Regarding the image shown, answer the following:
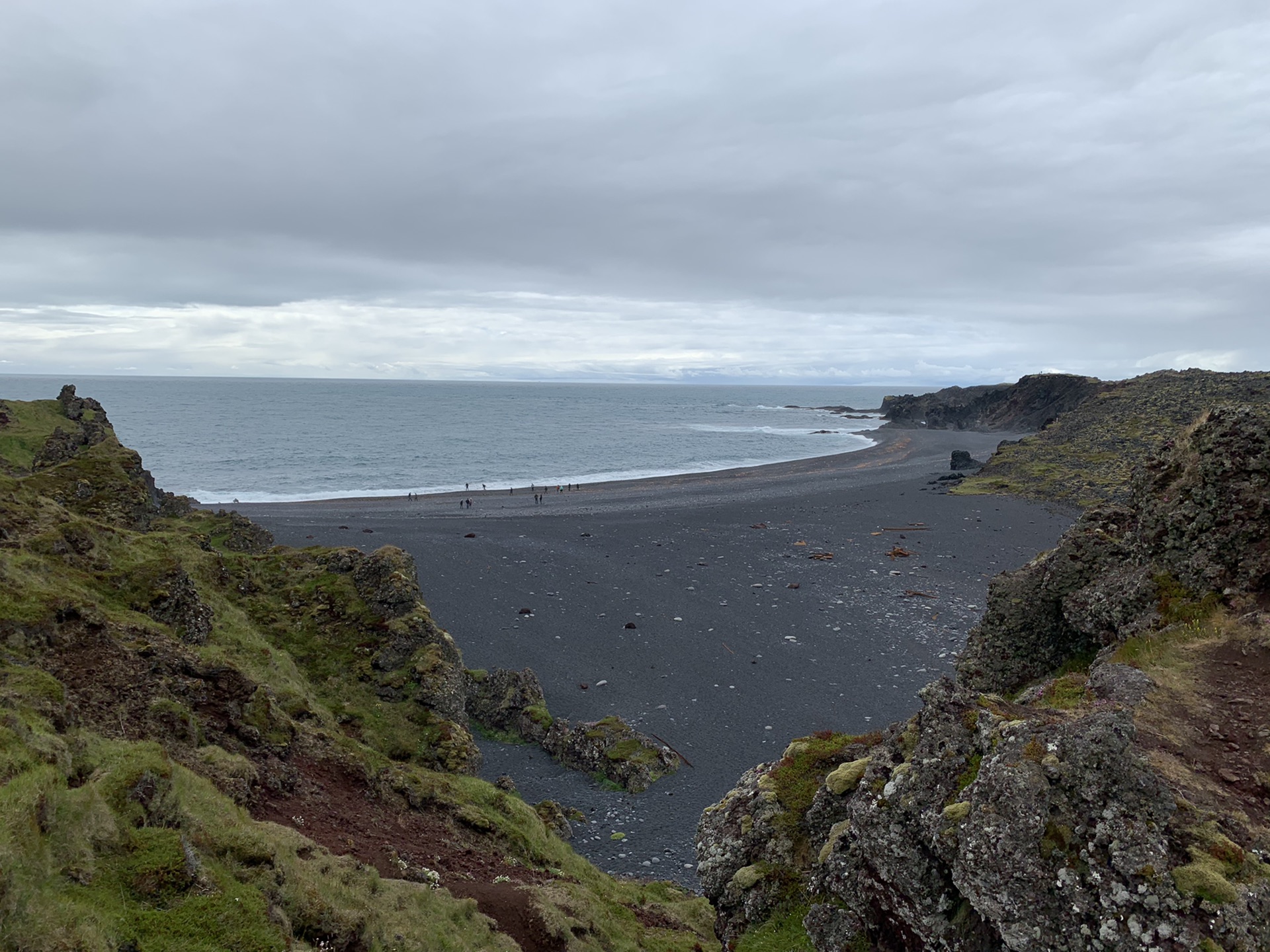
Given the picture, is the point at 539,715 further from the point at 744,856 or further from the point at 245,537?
the point at 744,856

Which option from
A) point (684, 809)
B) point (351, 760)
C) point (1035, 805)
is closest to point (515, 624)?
point (684, 809)

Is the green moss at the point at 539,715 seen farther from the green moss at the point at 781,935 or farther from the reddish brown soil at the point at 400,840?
the green moss at the point at 781,935

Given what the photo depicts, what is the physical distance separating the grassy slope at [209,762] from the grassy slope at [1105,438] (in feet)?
163

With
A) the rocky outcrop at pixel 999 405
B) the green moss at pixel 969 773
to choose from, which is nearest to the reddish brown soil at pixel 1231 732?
the green moss at pixel 969 773

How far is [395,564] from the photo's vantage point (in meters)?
18.2

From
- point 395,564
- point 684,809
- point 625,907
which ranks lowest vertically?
point 684,809

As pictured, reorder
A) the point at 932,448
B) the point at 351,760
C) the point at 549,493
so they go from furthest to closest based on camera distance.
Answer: the point at 932,448, the point at 549,493, the point at 351,760

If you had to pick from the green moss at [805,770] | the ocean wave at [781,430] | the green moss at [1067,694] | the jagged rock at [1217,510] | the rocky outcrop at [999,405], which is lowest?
the green moss at [805,770]

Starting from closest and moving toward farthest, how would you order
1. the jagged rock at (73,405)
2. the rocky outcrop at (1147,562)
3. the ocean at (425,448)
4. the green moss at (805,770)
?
the green moss at (805,770), the rocky outcrop at (1147,562), the jagged rock at (73,405), the ocean at (425,448)

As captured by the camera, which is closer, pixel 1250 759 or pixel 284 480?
pixel 1250 759

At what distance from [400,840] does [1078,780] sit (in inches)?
343

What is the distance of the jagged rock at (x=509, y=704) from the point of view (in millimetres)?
20625

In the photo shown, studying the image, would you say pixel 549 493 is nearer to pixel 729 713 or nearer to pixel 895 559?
pixel 895 559

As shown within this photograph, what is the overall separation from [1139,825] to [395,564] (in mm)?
16160
